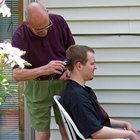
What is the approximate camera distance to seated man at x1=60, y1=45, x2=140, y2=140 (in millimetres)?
2471

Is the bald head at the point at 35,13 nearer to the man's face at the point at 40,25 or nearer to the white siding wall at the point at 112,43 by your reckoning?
the man's face at the point at 40,25

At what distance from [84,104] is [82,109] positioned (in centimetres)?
4

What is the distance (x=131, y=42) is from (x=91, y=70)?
949 mm

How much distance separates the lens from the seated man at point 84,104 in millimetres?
2471

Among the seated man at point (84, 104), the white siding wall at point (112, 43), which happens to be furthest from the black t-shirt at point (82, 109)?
the white siding wall at point (112, 43)

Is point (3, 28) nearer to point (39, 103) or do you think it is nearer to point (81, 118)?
point (39, 103)

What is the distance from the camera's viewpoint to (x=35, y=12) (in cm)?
279

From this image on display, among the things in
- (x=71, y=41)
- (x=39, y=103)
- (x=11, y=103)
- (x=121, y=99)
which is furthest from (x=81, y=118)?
(x=11, y=103)

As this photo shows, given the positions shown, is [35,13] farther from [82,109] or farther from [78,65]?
[82,109]

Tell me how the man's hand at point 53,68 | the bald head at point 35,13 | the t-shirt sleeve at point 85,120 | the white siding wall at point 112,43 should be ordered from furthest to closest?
the white siding wall at point 112,43 < the bald head at point 35,13 < the man's hand at point 53,68 < the t-shirt sleeve at point 85,120

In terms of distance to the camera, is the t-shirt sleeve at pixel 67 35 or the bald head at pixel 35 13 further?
the t-shirt sleeve at pixel 67 35

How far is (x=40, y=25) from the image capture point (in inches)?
110

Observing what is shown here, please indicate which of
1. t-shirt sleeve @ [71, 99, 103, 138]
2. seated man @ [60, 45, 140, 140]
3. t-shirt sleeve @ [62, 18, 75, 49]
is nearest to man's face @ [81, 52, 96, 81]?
seated man @ [60, 45, 140, 140]

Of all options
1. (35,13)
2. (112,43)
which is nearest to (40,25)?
(35,13)
